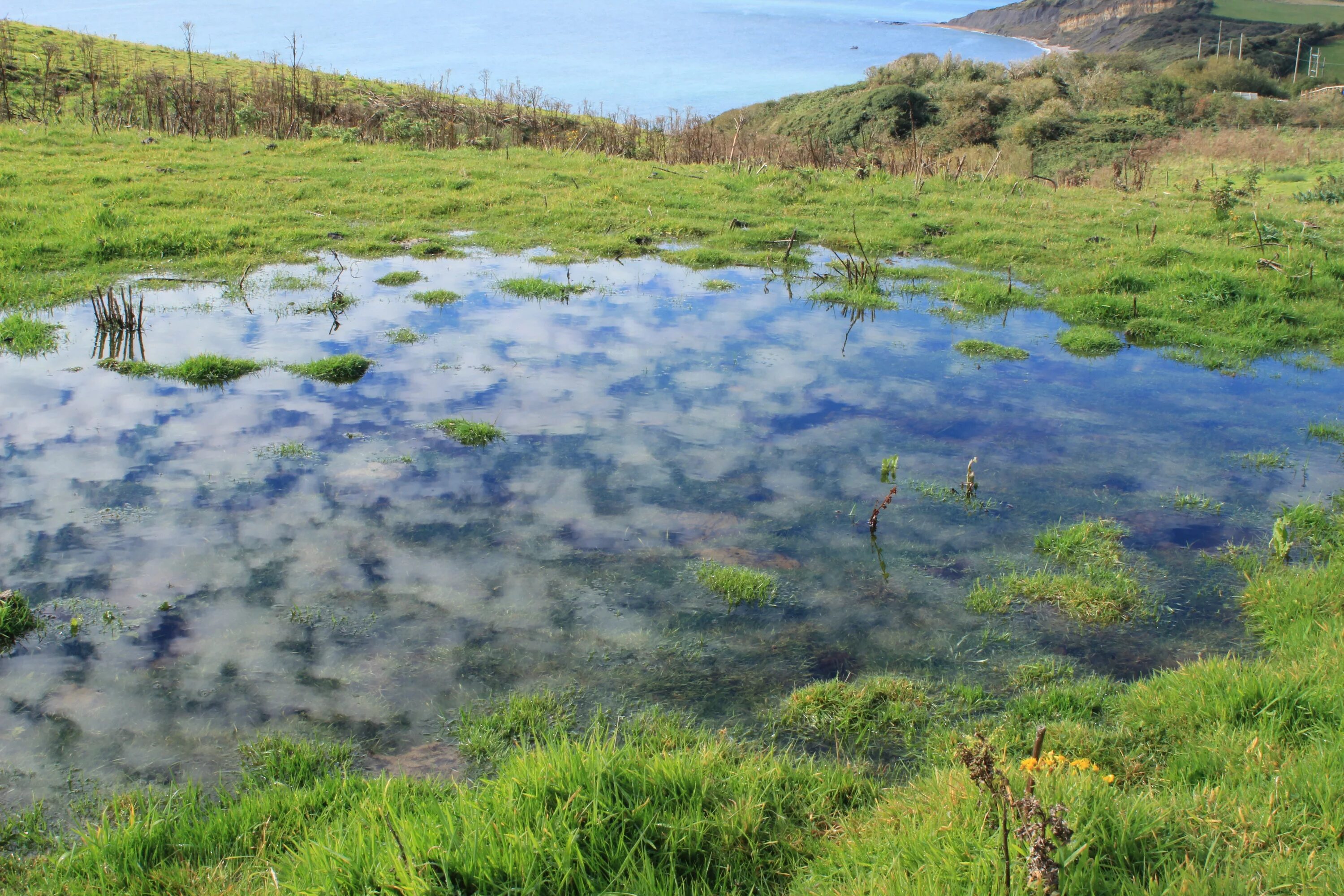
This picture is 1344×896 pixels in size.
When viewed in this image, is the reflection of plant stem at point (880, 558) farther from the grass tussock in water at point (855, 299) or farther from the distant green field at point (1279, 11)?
the distant green field at point (1279, 11)

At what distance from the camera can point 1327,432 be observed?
25.2ft

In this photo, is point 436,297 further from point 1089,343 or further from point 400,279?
point 1089,343

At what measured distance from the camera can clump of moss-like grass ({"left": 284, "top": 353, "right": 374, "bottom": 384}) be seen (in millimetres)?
8617

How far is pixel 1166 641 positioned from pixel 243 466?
668cm

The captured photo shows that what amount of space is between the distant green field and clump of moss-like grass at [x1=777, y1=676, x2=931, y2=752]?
9710cm

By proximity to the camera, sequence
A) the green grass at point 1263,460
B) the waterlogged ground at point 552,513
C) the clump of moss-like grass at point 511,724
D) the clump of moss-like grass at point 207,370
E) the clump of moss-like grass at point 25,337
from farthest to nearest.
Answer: the clump of moss-like grass at point 25,337 → the clump of moss-like grass at point 207,370 → the green grass at point 1263,460 → the waterlogged ground at point 552,513 → the clump of moss-like grass at point 511,724

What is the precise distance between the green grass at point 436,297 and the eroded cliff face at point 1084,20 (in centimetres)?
8666

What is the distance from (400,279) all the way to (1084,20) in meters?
107

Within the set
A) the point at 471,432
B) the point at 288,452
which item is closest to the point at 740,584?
the point at 471,432

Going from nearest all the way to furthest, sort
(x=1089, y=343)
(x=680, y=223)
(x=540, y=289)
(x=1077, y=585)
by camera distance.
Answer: (x=1077, y=585) → (x=1089, y=343) → (x=540, y=289) → (x=680, y=223)

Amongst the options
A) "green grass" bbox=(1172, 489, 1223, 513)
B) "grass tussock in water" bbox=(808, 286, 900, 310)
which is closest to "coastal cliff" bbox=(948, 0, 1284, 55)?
"grass tussock in water" bbox=(808, 286, 900, 310)

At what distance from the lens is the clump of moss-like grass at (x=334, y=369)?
8617 mm

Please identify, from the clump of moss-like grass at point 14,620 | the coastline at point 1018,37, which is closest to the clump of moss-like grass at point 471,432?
the clump of moss-like grass at point 14,620

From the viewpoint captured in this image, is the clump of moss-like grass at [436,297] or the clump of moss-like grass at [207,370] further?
the clump of moss-like grass at [436,297]
